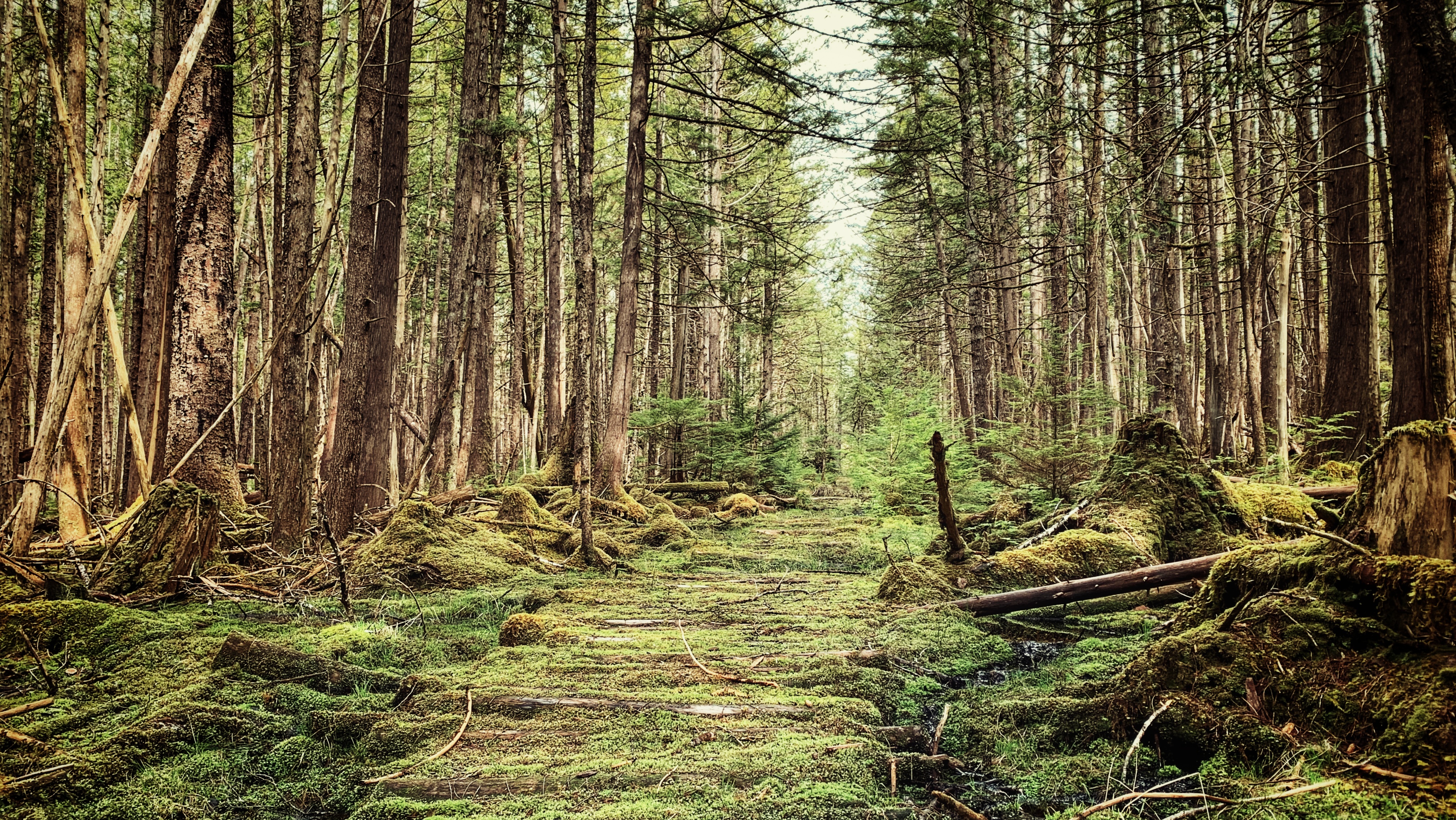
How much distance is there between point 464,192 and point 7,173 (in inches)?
205

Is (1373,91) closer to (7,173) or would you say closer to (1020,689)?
(1020,689)

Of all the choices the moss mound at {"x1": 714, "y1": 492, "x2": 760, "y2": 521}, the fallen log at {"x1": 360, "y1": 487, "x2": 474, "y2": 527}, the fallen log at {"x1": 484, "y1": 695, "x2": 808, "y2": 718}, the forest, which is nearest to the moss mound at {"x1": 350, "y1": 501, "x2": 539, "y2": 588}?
the forest

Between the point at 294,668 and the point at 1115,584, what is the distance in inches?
200

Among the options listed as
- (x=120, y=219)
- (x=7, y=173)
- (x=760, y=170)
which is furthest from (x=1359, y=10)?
(x=760, y=170)

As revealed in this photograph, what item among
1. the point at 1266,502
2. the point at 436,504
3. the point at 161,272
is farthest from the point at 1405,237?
the point at 161,272

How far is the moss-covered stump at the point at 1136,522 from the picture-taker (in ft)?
18.3

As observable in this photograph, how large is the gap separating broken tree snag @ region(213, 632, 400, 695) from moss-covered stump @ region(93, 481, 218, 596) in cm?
151

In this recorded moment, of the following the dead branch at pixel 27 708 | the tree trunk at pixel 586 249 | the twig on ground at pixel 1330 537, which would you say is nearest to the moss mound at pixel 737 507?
the tree trunk at pixel 586 249

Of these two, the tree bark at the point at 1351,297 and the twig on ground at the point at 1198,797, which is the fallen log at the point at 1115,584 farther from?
the tree bark at the point at 1351,297

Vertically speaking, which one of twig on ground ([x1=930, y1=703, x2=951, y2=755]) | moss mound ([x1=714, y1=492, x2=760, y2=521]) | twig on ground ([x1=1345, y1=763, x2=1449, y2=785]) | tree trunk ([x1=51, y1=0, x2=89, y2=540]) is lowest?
twig on ground ([x1=930, y1=703, x2=951, y2=755])

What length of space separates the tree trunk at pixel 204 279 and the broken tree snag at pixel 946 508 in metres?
6.48

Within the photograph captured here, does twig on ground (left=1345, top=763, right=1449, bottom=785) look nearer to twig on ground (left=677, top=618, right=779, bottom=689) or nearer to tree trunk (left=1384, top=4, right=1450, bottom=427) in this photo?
twig on ground (left=677, top=618, right=779, bottom=689)

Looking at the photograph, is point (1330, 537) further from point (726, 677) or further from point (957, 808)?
point (726, 677)

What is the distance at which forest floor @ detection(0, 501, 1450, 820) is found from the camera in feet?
8.16
